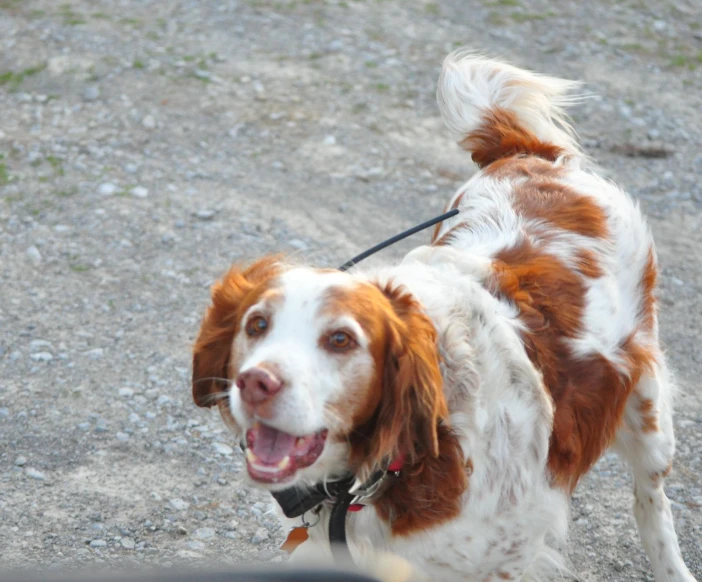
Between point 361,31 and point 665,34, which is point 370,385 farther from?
point 665,34

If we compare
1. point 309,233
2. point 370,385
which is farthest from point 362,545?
point 309,233

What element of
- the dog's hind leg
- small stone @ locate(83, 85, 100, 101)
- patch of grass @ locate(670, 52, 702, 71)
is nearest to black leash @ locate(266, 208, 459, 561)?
the dog's hind leg

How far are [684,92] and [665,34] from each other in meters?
0.92

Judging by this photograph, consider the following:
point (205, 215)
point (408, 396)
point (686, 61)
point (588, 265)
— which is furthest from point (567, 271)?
point (686, 61)

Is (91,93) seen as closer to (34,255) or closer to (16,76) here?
(16,76)

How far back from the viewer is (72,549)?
3113 millimetres

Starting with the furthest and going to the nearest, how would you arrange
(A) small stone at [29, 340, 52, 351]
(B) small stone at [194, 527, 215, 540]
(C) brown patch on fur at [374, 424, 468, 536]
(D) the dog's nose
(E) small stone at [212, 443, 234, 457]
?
1. (A) small stone at [29, 340, 52, 351]
2. (E) small stone at [212, 443, 234, 457]
3. (B) small stone at [194, 527, 215, 540]
4. (C) brown patch on fur at [374, 424, 468, 536]
5. (D) the dog's nose

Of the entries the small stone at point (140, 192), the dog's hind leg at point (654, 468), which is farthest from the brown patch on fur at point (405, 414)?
the small stone at point (140, 192)

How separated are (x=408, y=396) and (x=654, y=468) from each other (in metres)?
1.28

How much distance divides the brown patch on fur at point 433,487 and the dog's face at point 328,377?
0.17 ft

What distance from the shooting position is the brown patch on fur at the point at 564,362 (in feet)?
8.39

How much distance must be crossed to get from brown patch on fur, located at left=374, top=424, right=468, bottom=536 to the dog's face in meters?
0.05

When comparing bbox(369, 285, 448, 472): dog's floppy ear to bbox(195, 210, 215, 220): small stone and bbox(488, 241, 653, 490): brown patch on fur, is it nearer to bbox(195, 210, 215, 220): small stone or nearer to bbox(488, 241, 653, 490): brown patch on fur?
bbox(488, 241, 653, 490): brown patch on fur

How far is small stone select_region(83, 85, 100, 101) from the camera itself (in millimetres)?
6008
